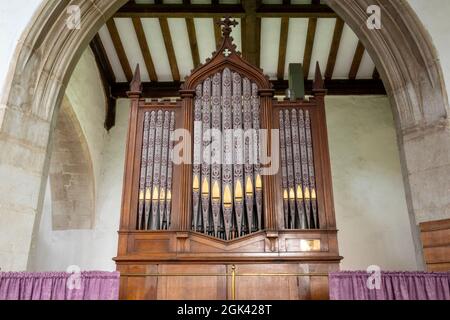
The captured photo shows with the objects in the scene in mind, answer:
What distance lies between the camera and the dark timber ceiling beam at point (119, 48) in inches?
321

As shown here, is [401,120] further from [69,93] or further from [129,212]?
[69,93]

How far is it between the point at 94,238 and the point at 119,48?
363 centimetres

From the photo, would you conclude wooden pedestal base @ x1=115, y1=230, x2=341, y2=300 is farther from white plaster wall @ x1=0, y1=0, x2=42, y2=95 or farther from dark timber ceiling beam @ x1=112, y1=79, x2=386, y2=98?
dark timber ceiling beam @ x1=112, y1=79, x2=386, y2=98

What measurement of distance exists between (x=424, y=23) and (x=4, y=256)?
4.67 m

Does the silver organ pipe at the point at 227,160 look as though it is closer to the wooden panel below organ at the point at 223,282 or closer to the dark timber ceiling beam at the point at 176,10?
the wooden panel below organ at the point at 223,282

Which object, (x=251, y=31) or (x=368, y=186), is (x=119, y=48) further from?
(x=368, y=186)

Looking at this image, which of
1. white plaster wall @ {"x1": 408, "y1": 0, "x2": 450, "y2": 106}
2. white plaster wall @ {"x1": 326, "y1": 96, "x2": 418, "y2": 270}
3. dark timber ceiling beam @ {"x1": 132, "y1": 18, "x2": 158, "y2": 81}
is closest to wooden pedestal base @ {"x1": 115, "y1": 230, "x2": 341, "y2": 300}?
white plaster wall @ {"x1": 408, "y1": 0, "x2": 450, "y2": 106}

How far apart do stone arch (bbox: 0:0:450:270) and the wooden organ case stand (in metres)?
0.90

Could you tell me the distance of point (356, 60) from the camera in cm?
897

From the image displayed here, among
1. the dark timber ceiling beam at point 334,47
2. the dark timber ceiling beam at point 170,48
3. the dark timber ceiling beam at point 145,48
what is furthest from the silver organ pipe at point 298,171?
the dark timber ceiling beam at point 145,48

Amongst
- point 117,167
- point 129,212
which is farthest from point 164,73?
point 129,212

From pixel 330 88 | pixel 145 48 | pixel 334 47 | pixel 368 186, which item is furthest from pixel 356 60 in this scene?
pixel 145 48

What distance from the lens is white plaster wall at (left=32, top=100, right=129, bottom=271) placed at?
8.40 m

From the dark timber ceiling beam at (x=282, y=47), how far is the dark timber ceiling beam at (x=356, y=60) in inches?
54.2
